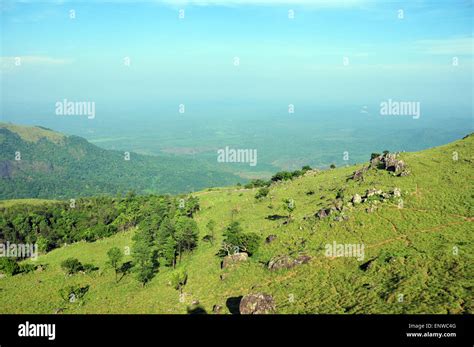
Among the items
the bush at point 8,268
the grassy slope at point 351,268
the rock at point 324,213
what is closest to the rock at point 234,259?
the grassy slope at point 351,268

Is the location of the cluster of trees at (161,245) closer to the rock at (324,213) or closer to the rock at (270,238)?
the rock at (270,238)

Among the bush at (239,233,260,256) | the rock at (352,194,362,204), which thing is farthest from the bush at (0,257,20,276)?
the rock at (352,194,362,204)

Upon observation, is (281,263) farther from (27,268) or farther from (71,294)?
(27,268)

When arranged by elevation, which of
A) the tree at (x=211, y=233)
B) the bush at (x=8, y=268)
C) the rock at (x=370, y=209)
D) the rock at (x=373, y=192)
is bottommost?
the bush at (x=8, y=268)

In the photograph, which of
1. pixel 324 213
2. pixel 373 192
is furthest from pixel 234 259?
pixel 373 192

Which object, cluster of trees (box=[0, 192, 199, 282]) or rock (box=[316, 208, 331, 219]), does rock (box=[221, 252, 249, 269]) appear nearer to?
cluster of trees (box=[0, 192, 199, 282])

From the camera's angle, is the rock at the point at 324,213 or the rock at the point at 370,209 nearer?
the rock at the point at 370,209
